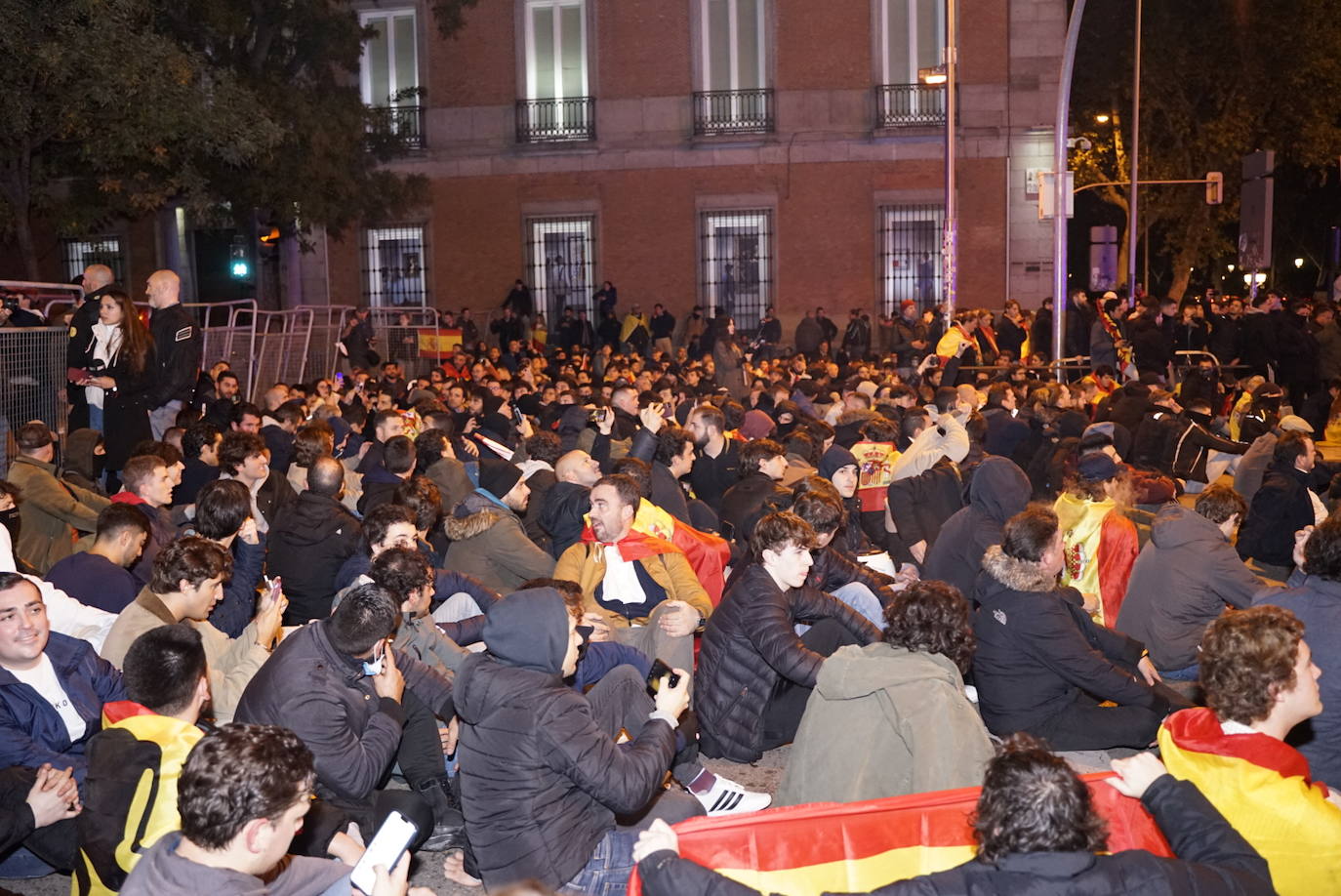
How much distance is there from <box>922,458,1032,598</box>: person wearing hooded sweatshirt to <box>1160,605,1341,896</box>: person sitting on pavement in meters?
3.42

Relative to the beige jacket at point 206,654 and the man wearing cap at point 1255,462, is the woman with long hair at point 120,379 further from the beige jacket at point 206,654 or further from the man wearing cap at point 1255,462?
the man wearing cap at point 1255,462

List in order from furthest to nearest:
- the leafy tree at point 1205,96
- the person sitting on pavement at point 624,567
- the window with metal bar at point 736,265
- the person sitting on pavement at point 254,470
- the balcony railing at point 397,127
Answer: the leafy tree at point 1205,96 → the window with metal bar at point 736,265 → the balcony railing at point 397,127 → the person sitting on pavement at point 254,470 → the person sitting on pavement at point 624,567

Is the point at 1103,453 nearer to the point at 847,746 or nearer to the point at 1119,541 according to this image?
the point at 1119,541

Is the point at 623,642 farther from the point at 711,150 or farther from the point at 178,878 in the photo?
the point at 711,150

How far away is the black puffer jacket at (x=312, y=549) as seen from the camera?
7797mm

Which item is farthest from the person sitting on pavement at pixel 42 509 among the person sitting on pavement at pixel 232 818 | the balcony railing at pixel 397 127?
the balcony railing at pixel 397 127

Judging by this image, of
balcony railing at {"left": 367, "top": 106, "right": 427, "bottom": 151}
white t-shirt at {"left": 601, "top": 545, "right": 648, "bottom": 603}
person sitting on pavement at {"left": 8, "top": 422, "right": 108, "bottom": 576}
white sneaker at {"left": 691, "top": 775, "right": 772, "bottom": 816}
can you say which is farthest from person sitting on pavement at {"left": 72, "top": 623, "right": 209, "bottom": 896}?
balcony railing at {"left": 367, "top": 106, "right": 427, "bottom": 151}

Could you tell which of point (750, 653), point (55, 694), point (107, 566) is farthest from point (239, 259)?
point (55, 694)

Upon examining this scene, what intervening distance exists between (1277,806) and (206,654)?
4135 mm

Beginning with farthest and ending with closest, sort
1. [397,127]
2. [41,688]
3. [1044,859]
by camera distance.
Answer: [397,127] < [41,688] < [1044,859]

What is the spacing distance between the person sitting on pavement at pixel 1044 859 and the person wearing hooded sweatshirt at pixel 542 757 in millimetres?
736

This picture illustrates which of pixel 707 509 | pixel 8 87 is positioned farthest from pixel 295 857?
pixel 8 87

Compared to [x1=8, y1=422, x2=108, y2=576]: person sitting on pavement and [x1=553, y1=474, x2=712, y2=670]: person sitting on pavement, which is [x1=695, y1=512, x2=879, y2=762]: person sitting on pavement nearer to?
[x1=553, y1=474, x2=712, y2=670]: person sitting on pavement

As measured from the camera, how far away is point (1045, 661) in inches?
245
